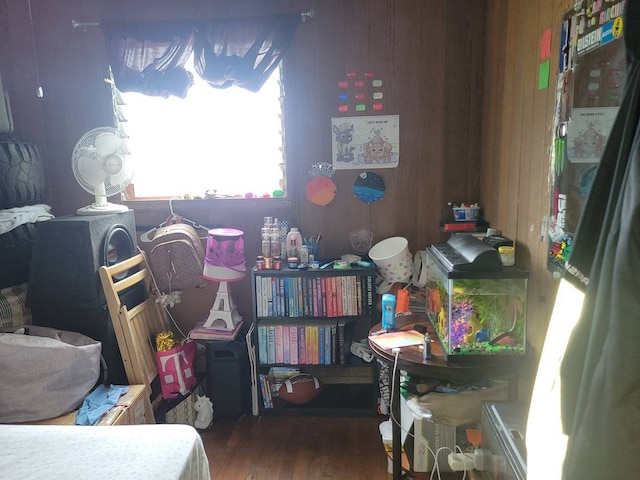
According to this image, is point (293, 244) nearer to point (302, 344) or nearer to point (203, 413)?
point (302, 344)

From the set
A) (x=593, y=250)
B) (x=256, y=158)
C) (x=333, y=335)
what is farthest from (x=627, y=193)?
→ (x=256, y=158)

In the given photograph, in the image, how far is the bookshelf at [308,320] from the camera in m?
2.41

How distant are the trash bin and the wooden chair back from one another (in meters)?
0.30

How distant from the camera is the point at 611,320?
73 centimetres

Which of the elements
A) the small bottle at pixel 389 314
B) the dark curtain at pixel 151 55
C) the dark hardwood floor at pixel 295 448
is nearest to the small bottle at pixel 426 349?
the small bottle at pixel 389 314

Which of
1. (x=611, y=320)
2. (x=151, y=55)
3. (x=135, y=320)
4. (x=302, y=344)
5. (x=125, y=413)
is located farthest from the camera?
(x=151, y=55)

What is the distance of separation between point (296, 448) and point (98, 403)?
95 cm

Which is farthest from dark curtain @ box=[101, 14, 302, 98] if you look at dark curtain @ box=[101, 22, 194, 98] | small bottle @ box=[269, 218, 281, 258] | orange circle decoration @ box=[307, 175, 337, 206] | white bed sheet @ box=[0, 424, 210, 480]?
white bed sheet @ box=[0, 424, 210, 480]

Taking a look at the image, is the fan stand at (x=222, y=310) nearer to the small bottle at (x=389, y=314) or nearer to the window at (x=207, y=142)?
the window at (x=207, y=142)

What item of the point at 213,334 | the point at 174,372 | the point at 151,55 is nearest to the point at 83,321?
the point at 174,372

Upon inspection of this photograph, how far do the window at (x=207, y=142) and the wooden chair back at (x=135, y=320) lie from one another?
0.57 metres

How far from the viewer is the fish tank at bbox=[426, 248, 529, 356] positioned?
1562 mm

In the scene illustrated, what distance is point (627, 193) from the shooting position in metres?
0.72

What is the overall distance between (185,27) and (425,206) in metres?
1.69
